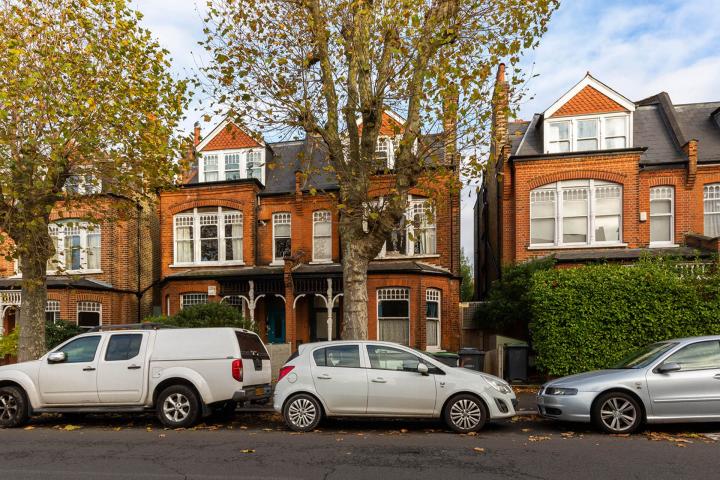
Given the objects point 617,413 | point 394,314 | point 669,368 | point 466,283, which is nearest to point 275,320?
point 394,314

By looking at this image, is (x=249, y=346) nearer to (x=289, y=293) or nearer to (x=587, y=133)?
(x=289, y=293)

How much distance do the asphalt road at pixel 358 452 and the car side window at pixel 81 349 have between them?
3.80ft

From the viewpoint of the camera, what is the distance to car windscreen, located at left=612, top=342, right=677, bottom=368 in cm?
855

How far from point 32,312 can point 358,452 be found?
8791 mm

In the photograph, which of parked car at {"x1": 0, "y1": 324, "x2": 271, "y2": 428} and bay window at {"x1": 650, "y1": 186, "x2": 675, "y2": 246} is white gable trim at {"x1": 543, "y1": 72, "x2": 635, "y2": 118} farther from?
parked car at {"x1": 0, "y1": 324, "x2": 271, "y2": 428}

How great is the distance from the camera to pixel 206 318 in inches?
590

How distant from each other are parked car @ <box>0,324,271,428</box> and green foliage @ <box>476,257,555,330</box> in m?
9.48

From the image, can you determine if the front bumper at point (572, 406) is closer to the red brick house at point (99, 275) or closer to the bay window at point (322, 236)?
the bay window at point (322, 236)

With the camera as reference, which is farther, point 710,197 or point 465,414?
point 710,197

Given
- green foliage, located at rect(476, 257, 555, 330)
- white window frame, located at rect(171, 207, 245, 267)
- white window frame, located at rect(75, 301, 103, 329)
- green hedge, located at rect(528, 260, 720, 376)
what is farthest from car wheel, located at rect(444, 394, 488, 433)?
white window frame, located at rect(75, 301, 103, 329)

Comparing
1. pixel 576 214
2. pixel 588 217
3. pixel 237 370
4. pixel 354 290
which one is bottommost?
pixel 237 370

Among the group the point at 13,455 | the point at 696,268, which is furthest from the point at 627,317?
the point at 13,455

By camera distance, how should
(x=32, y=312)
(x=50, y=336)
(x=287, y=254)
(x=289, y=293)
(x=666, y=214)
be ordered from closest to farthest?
(x=32, y=312) → (x=50, y=336) → (x=666, y=214) → (x=289, y=293) → (x=287, y=254)

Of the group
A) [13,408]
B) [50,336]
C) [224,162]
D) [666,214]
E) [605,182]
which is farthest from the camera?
[224,162]
